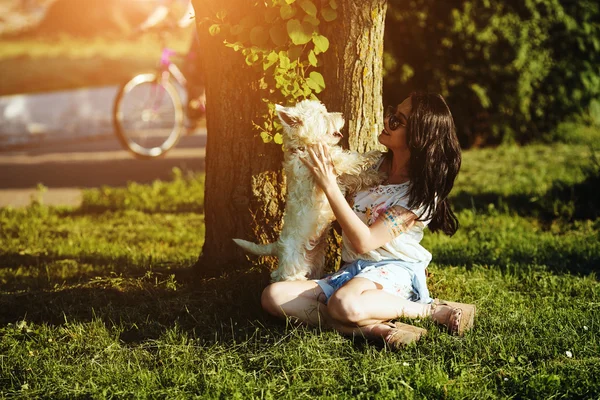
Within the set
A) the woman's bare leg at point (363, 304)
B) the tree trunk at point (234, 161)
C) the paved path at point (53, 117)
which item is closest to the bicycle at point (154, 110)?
the paved path at point (53, 117)

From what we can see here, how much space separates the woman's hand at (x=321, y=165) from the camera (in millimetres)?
3412

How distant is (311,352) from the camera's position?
3.30m

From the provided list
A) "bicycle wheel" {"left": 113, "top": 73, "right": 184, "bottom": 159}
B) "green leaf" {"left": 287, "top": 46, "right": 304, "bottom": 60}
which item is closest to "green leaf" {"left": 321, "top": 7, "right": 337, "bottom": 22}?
"green leaf" {"left": 287, "top": 46, "right": 304, "bottom": 60}

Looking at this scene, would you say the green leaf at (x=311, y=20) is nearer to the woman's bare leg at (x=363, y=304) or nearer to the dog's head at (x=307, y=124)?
the dog's head at (x=307, y=124)

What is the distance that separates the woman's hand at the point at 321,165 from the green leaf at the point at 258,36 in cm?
73

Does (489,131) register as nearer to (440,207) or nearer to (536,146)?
(536,146)

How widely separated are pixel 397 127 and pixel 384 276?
0.72 metres

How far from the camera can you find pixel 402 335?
3.35 meters

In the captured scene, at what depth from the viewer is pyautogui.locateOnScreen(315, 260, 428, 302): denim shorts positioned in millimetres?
3525

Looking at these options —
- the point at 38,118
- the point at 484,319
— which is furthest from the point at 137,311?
the point at 38,118

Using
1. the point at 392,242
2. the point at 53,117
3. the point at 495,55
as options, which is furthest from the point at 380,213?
the point at 53,117

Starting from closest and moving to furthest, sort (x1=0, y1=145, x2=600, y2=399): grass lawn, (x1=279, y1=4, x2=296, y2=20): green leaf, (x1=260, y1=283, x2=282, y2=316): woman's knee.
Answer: (x1=0, y1=145, x2=600, y2=399): grass lawn → (x1=260, y1=283, x2=282, y2=316): woman's knee → (x1=279, y1=4, x2=296, y2=20): green leaf

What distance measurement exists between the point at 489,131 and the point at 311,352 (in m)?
6.21

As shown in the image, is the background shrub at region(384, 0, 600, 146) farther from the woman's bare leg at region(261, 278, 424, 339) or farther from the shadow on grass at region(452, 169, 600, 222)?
the woman's bare leg at region(261, 278, 424, 339)
